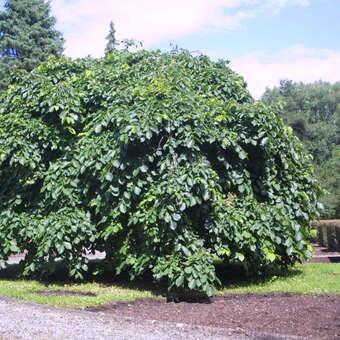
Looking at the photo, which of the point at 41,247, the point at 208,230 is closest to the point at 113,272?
the point at 41,247

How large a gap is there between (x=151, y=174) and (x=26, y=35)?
2499 cm

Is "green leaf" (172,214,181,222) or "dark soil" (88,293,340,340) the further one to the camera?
"green leaf" (172,214,181,222)

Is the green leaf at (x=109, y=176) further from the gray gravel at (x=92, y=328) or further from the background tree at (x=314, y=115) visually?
the background tree at (x=314, y=115)

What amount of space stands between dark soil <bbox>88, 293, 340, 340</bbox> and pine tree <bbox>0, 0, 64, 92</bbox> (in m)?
24.5

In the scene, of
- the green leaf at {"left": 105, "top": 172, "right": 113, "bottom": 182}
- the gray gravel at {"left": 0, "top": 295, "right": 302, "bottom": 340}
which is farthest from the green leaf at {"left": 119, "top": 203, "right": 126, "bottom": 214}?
the gray gravel at {"left": 0, "top": 295, "right": 302, "bottom": 340}

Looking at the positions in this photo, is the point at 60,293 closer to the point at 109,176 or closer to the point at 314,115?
the point at 109,176

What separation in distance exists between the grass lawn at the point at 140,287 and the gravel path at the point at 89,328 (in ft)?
2.72

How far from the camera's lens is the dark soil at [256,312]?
4.62 metres

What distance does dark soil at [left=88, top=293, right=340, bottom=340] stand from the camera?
4621 mm

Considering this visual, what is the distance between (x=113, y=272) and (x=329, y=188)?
13.7 m

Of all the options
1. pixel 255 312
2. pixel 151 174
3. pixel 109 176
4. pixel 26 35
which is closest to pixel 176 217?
pixel 151 174

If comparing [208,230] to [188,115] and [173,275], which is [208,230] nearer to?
[173,275]

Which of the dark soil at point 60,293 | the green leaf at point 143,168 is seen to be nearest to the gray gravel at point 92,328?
the dark soil at point 60,293

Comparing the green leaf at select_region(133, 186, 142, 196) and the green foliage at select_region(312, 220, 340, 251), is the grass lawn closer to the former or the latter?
the green leaf at select_region(133, 186, 142, 196)
